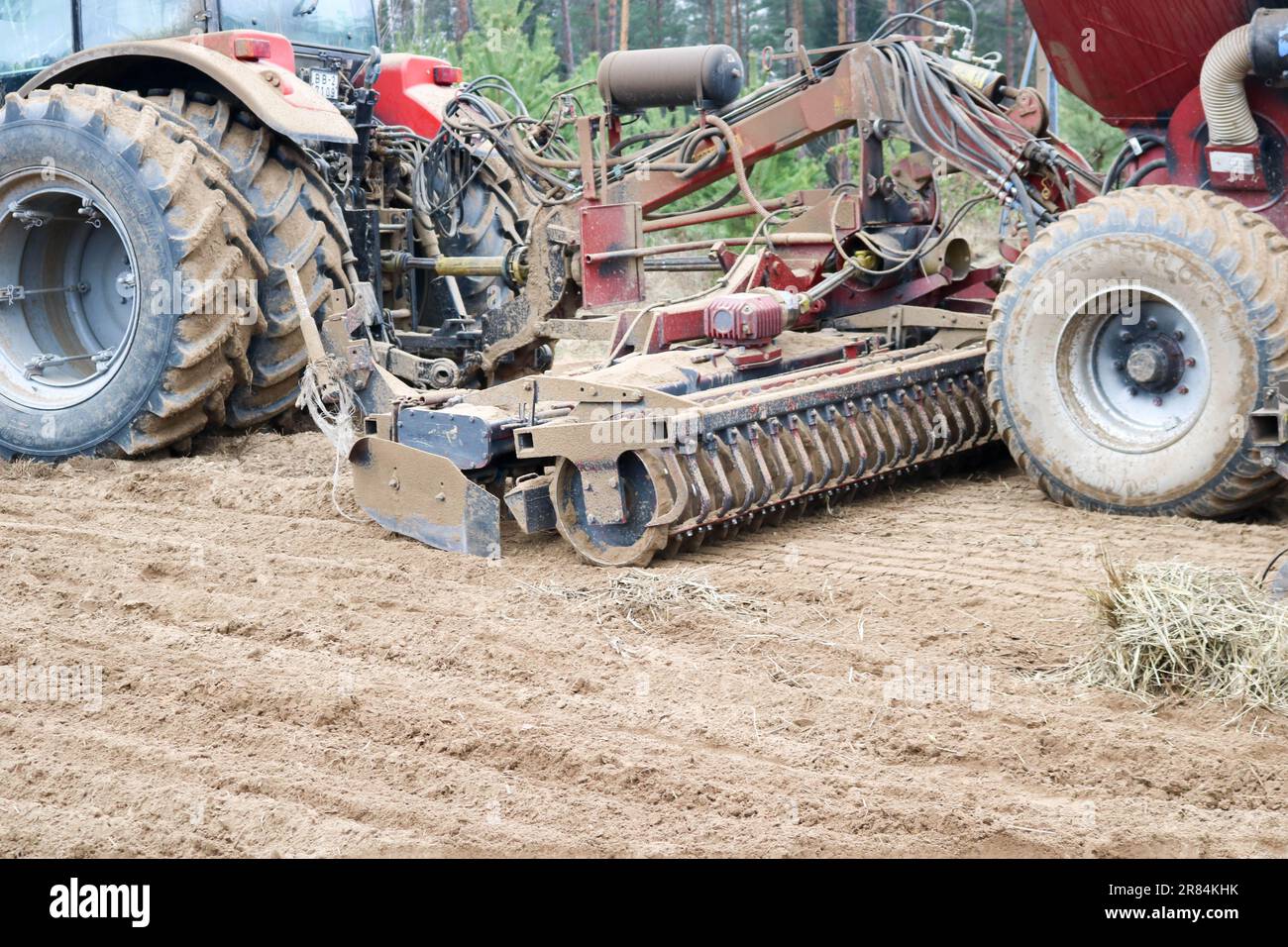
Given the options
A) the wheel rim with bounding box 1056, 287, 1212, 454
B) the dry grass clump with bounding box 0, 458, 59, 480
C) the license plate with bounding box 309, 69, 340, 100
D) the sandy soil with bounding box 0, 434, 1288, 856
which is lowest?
the sandy soil with bounding box 0, 434, 1288, 856

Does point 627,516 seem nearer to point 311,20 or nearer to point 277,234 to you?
point 277,234

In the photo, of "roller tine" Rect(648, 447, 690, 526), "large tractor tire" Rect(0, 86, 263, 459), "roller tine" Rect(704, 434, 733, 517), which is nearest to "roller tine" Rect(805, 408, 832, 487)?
"roller tine" Rect(704, 434, 733, 517)

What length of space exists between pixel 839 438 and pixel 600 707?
2019mm

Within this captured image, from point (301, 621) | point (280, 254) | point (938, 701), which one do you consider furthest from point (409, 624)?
point (280, 254)

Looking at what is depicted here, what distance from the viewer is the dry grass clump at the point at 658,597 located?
433 cm

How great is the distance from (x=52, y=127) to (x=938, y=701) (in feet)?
15.0

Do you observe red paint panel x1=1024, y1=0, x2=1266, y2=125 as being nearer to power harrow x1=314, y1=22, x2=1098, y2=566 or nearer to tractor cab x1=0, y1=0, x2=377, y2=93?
power harrow x1=314, y1=22, x2=1098, y2=566

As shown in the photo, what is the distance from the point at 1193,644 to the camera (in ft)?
12.2

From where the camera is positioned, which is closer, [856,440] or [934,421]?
[856,440]

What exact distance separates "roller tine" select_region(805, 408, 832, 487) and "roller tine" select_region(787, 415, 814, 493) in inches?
1.8

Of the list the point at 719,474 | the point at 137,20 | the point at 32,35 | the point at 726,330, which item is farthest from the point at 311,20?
the point at 719,474

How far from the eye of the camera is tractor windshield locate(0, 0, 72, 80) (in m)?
6.90

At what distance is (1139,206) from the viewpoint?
520 centimetres

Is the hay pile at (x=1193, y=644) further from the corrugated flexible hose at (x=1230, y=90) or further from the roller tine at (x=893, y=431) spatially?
the corrugated flexible hose at (x=1230, y=90)
